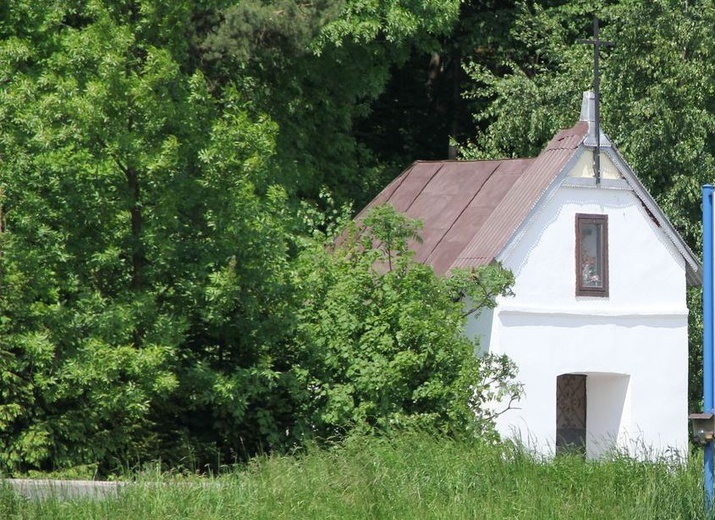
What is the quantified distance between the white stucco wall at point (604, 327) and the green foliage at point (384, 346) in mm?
2613

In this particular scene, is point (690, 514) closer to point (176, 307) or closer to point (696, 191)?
point (176, 307)

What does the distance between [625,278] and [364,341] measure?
6027 millimetres

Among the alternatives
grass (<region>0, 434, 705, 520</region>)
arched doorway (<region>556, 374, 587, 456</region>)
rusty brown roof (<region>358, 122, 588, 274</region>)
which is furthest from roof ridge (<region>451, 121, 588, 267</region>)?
grass (<region>0, 434, 705, 520</region>)

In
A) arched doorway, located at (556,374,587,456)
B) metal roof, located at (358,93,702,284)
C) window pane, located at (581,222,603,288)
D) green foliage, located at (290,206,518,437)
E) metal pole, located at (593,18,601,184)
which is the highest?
metal pole, located at (593,18,601,184)

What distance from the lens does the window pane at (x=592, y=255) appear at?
73.7 feet

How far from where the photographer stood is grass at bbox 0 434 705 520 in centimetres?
1293

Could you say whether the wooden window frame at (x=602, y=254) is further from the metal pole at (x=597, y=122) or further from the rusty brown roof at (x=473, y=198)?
the rusty brown roof at (x=473, y=198)

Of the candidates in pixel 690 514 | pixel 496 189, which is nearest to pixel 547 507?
pixel 690 514

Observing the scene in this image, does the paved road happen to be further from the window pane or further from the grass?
the window pane

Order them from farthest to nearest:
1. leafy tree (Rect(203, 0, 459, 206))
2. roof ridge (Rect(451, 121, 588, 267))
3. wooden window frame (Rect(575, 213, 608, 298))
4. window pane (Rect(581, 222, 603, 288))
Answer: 1. leafy tree (Rect(203, 0, 459, 206))
2. window pane (Rect(581, 222, 603, 288))
3. wooden window frame (Rect(575, 213, 608, 298))
4. roof ridge (Rect(451, 121, 588, 267))

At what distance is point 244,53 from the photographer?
76.7 ft

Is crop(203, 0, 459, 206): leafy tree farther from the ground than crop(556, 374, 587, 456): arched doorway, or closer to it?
farther from the ground

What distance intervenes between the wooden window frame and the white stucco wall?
76 mm

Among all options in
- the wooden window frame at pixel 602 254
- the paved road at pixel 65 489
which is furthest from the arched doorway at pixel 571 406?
the paved road at pixel 65 489
